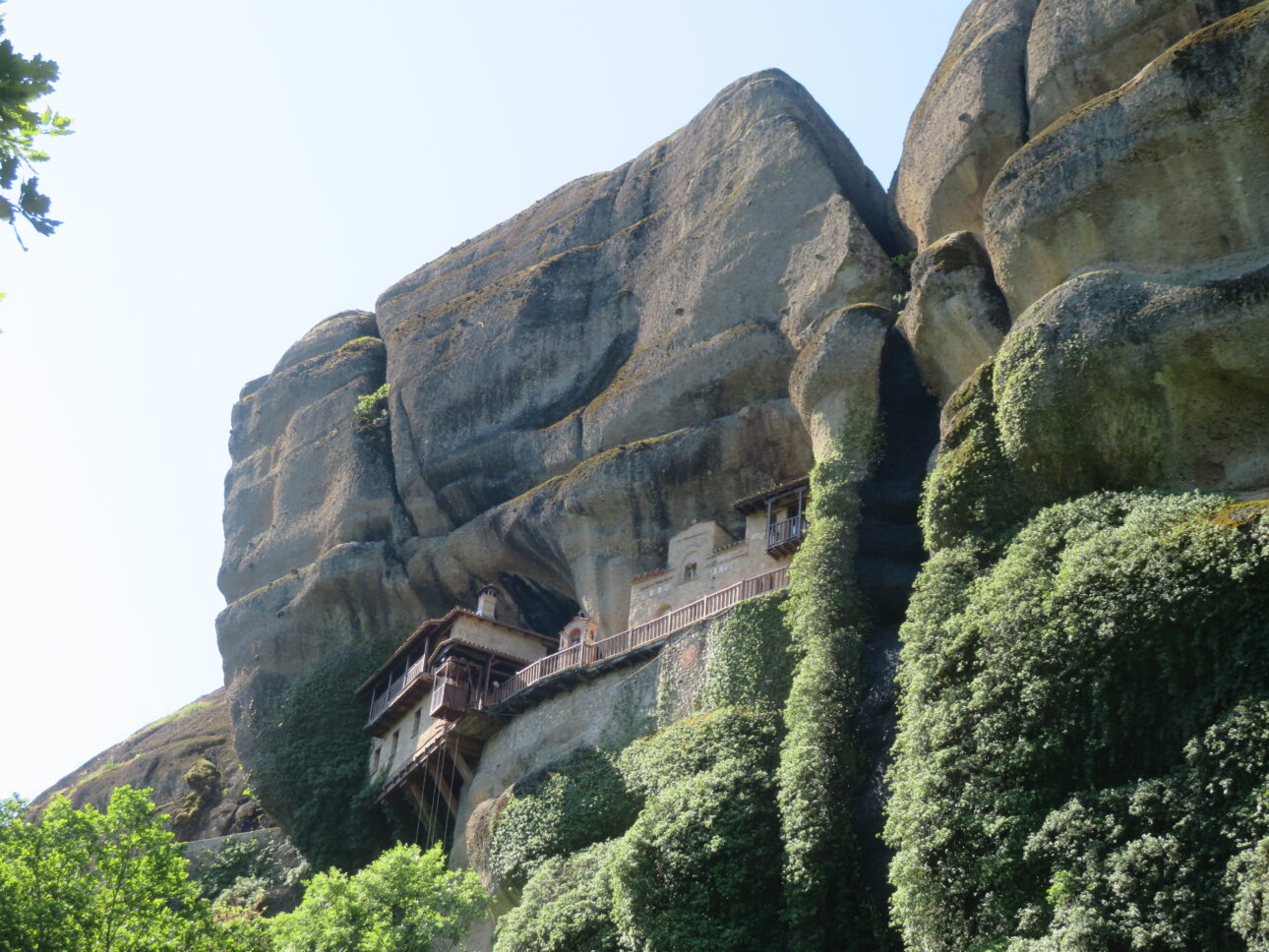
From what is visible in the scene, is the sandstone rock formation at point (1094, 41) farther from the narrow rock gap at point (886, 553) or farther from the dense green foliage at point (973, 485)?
the dense green foliage at point (973, 485)

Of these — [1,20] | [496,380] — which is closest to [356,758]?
[496,380]

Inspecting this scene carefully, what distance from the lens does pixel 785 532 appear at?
3125 centimetres

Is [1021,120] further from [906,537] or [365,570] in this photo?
[365,570]

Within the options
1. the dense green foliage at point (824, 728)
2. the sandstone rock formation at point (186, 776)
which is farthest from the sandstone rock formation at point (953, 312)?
the sandstone rock formation at point (186, 776)

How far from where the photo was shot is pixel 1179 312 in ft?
74.8

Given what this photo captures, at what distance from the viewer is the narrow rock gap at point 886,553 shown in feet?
75.8

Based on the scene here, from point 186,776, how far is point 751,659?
2656cm

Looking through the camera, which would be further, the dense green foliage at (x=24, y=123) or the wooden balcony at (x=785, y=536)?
the wooden balcony at (x=785, y=536)

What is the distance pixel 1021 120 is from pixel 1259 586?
15909mm

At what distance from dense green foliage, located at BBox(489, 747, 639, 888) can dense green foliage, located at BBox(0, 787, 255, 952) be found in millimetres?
5676

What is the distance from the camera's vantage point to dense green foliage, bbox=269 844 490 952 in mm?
24734

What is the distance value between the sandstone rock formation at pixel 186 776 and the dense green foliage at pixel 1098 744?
27.2 metres

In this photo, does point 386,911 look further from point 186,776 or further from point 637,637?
point 186,776

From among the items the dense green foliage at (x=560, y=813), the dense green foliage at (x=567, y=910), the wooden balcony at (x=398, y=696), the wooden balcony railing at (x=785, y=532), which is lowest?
the dense green foliage at (x=567, y=910)
